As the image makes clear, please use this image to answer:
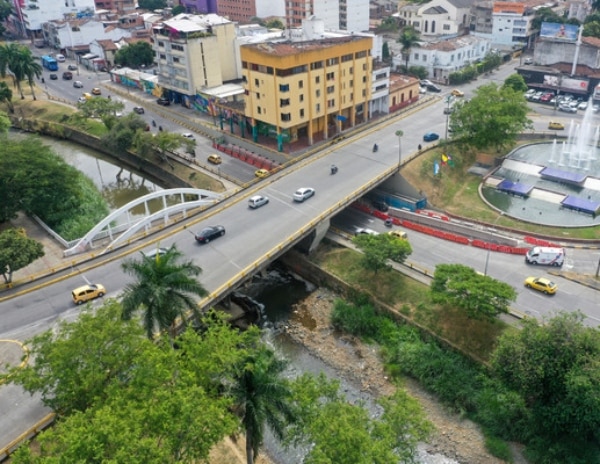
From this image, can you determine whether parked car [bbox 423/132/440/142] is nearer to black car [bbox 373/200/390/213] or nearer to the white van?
black car [bbox 373/200/390/213]

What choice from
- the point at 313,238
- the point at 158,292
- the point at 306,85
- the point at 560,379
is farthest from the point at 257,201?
the point at 560,379

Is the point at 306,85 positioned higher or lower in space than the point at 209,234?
higher

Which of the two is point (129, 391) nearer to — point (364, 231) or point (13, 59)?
point (364, 231)

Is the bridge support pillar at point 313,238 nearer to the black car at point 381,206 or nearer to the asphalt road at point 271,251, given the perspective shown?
the asphalt road at point 271,251

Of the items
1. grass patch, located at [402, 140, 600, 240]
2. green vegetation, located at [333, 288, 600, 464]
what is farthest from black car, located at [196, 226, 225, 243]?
grass patch, located at [402, 140, 600, 240]

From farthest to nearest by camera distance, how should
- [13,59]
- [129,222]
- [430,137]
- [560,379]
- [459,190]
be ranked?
[13,59], [430,137], [459,190], [129,222], [560,379]

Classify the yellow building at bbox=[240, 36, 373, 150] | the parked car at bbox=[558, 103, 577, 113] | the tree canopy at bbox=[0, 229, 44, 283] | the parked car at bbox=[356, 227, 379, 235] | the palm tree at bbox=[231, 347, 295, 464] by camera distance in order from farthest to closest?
1. the parked car at bbox=[558, 103, 577, 113]
2. the yellow building at bbox=[240, 36, 373, 150]
3. the parked car at bbox=[356, 227, 379, 235]
4. the tree canopy at bbox=[0, 229, 44, 283]
5. the palm tree at bbox=[231, 347, 295, 464]

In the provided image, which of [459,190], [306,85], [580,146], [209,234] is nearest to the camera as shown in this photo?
[209,234]

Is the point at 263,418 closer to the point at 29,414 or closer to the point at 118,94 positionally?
the point at 29,414
